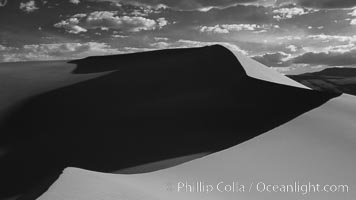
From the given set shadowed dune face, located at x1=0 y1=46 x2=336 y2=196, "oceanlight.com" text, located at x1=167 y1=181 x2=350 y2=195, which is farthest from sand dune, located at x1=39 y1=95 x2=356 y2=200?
shadowed dune face, located at x1=0 y1=46 x2=336 y2=196

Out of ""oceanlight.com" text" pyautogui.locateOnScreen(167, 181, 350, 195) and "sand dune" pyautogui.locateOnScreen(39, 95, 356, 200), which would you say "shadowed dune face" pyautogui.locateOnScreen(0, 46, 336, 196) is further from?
""oceanlight.com" text" pyautogui.locateOnScreen(167, 181, 350, 195)

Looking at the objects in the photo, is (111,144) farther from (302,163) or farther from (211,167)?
(302,163)

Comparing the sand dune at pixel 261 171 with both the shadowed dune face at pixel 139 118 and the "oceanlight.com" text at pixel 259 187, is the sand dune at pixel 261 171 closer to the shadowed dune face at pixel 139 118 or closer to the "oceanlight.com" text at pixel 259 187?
the "oceanlight.com" text at pixel 259 187

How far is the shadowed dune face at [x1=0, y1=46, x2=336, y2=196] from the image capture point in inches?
362

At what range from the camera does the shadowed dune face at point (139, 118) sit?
920cm

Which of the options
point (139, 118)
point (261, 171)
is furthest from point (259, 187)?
point (139, 118)

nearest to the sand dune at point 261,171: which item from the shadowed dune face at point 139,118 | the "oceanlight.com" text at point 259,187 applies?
the "oceanlight.com" text at point 259,187

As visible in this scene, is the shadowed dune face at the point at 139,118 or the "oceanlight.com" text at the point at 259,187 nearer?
the "oceanlight.com" text at the point at 259,187

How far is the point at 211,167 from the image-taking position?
27.2 feet

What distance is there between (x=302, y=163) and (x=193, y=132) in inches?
125

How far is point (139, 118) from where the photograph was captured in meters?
11.9

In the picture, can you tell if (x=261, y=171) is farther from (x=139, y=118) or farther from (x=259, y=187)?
(x=139, y=118)

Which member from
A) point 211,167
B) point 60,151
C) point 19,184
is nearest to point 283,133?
point 211,167

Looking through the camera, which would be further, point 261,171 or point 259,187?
point 261,171
